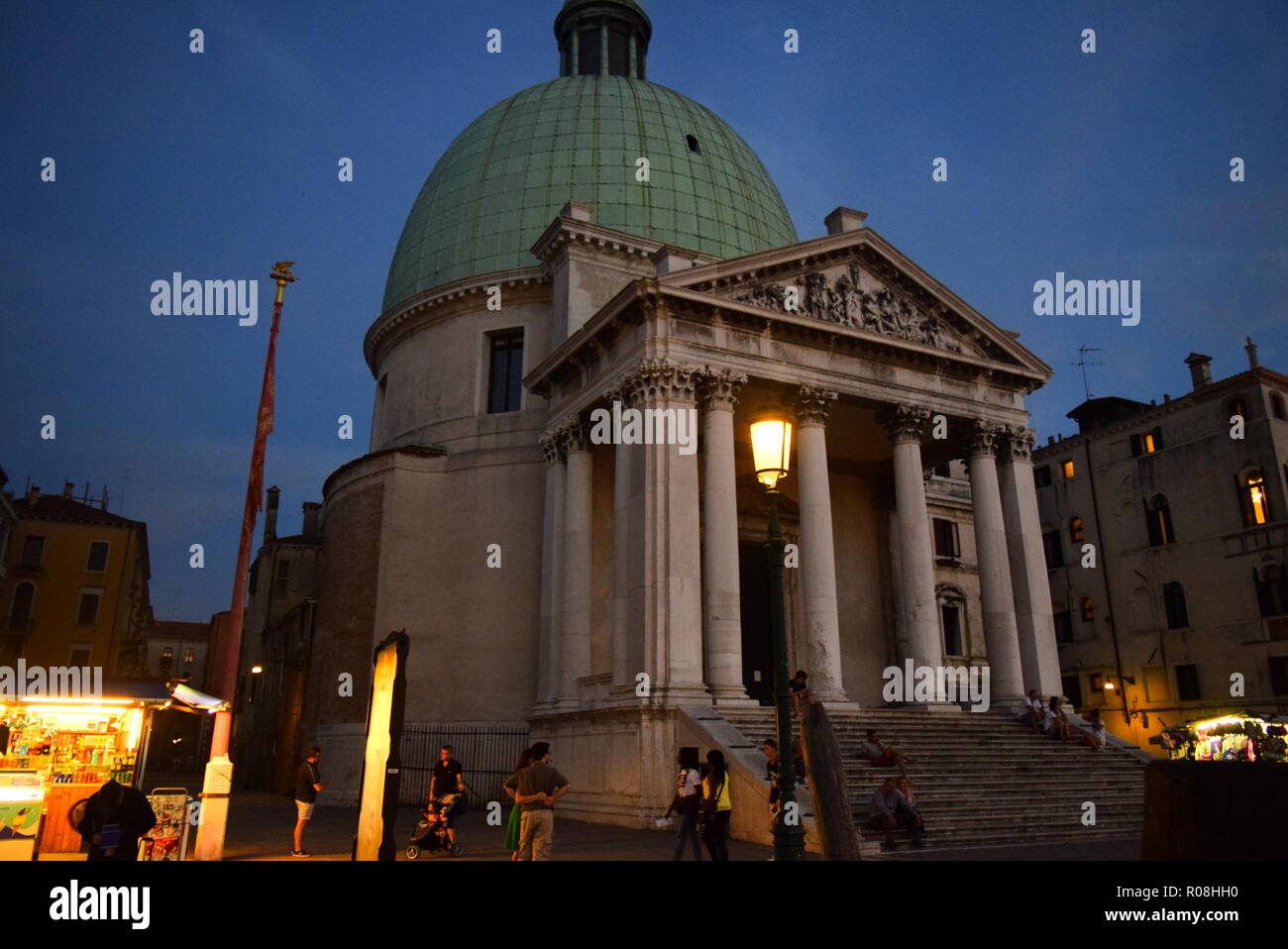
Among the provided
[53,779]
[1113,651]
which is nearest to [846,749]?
[53,779]

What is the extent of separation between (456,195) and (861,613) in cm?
1979

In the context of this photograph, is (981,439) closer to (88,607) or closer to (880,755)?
(880,755)

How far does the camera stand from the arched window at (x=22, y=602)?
45.6 metres

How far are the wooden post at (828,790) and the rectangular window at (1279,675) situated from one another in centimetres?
2964

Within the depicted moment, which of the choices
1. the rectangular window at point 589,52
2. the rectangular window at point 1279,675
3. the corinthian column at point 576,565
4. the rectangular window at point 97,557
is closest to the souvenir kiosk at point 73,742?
the corinthian column at point 576,565

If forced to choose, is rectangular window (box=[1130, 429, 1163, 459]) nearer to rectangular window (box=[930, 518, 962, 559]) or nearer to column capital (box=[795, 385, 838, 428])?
rectangular window (box=[930, 518, 962, 559])

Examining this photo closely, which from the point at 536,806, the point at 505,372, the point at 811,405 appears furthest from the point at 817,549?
the point at 505,372

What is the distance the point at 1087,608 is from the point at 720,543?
27368 millimetres

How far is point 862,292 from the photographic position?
23.8m

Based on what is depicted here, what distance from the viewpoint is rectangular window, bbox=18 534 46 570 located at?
46.6 m

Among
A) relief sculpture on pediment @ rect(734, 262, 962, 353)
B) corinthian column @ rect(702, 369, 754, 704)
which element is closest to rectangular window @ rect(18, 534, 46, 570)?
corinthian column @ rect(702, 369, 754, 704)

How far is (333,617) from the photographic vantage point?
27.6 meters

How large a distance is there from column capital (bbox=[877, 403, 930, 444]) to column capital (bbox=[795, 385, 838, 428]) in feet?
7.03

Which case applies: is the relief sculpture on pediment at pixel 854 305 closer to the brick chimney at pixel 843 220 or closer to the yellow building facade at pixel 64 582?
the brick chimney at pixel 843 220
